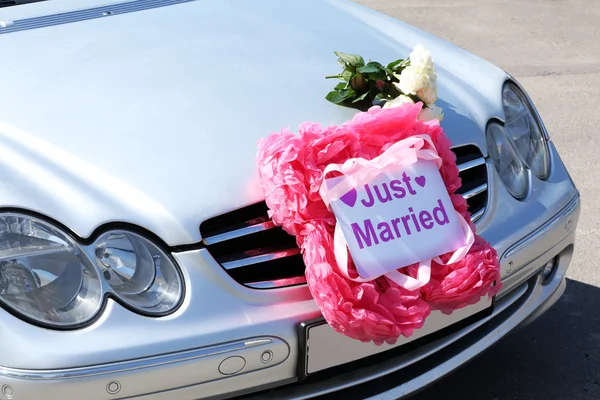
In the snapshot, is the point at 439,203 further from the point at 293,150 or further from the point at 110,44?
the point at 110,44

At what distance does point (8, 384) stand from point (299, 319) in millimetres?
660

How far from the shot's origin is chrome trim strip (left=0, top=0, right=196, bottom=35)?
116 inches

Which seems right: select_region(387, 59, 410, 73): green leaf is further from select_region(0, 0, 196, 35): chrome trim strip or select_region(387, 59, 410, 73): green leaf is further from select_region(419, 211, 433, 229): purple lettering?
select_region(0, 0, 196, 35): chrome trim strip

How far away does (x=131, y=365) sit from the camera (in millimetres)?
1958

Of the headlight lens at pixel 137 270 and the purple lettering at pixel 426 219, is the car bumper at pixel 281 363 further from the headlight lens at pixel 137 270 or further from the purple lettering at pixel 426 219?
the purple lettering at pixel 426 219

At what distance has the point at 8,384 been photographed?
1.94 m

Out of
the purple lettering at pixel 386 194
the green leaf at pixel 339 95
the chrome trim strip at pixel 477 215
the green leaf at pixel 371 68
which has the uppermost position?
the green leaf at pixel 371 68

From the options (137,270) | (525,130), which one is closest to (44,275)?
(137,270)

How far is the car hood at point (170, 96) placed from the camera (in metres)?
2.14

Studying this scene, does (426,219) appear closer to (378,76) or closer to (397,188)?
(397,188)

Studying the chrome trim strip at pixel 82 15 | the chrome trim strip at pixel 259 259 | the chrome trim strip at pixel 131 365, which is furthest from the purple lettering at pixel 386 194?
the chrome trim strip at pixel 82 15

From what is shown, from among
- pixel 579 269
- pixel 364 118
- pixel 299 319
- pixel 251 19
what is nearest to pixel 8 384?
pixel 299 319

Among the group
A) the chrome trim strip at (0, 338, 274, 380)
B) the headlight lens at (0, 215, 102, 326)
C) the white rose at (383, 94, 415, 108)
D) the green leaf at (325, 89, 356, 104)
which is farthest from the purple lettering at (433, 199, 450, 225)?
the headlight lens at (0, 215, 102, 326)

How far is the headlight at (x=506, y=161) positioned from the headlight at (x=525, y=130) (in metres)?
0.05
